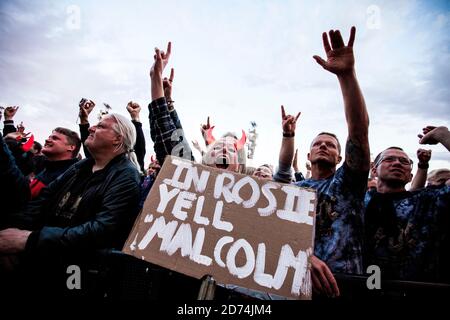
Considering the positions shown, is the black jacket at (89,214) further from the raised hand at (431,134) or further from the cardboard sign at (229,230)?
the raised hand at (431,134)

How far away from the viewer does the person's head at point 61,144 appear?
322cm

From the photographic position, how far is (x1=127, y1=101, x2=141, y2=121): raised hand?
3832 millimetres

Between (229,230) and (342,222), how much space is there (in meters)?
1.04

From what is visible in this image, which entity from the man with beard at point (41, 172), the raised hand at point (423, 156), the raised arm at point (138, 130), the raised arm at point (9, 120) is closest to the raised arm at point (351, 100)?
the raised hand at point (423, 156)

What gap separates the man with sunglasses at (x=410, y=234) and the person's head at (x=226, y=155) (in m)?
1.28

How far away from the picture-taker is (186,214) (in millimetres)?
1519

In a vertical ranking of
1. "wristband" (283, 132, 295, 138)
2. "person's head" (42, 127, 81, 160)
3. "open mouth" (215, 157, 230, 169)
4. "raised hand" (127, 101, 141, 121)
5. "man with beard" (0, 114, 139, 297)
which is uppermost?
"raised hand" (127, 101, 141, 121)

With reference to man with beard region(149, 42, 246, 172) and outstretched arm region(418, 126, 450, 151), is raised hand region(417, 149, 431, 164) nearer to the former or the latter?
outstretched arm region(418, 126, 450, 151)

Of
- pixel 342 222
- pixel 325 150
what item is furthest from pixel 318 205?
pixel 325 150

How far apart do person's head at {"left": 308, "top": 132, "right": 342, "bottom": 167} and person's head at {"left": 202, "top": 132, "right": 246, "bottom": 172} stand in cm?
68

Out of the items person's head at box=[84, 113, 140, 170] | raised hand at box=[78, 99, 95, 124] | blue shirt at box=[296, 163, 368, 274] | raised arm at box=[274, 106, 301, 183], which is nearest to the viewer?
blue shirt at box=[296, 163, 368, 274]

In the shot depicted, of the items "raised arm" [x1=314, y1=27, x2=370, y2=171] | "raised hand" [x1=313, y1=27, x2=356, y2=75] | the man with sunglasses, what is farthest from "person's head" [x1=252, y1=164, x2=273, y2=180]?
"raised hand" [x1=313, y1=27, x2=356, y2=75]

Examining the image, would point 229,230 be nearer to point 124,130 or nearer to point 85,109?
point 124,130
